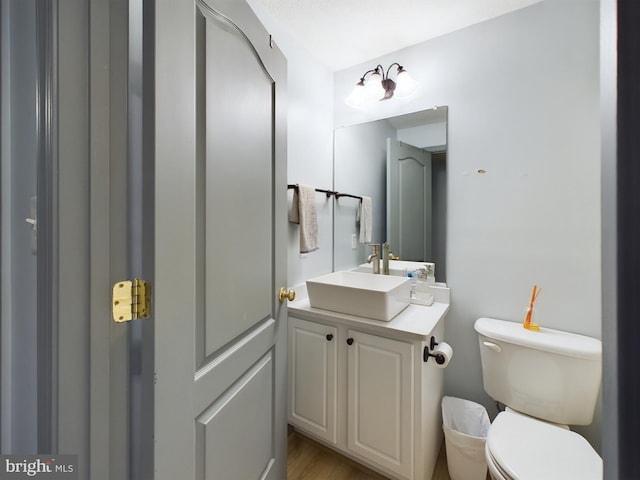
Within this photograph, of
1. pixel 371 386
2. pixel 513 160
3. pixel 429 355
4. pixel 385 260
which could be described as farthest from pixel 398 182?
pixel 371 386

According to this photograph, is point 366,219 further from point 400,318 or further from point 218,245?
point 218,245

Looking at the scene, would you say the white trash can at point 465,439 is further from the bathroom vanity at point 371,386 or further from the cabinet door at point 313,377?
the cabinet door at point 313,377

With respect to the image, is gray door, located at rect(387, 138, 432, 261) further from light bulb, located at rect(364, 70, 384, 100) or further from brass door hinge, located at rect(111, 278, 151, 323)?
brass door hinge, located at rect(111, 278, 151, 323)

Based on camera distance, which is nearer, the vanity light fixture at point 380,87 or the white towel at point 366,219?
the vanity light fixture at point 380,87

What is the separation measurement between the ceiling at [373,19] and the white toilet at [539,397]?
1664mm

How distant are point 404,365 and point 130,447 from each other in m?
1.03

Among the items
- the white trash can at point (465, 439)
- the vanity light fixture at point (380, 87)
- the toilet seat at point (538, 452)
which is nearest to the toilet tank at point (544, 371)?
the toilet seat at point (538, 452)

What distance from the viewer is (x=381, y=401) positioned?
129 cm

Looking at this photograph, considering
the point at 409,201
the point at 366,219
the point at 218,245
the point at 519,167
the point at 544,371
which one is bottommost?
the point at 544,371

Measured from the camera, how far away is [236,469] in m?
0.81

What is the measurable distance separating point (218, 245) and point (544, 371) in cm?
150

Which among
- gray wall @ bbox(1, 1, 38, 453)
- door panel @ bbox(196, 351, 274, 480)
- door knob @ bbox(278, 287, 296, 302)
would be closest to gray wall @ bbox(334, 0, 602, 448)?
door knob @ bbox(278, 287, 296, 302)

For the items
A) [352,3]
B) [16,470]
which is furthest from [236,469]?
[352,3]

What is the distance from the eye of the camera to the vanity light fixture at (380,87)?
65.6 inches
